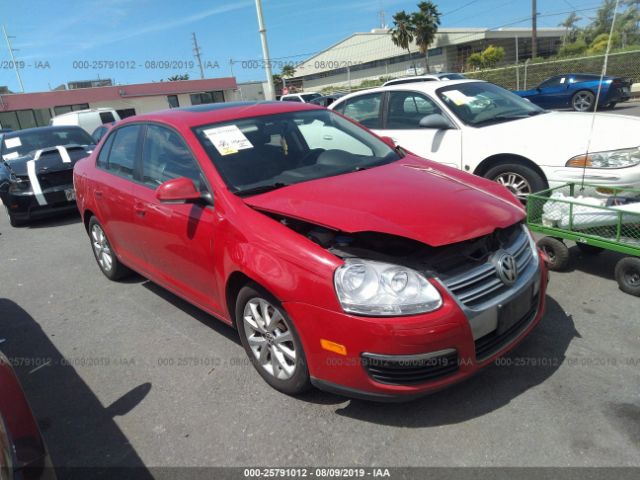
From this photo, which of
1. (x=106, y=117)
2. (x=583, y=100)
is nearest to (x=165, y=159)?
(x=583, y=100)

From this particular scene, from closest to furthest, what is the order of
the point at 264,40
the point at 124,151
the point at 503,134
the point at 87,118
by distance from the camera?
the point at 124,151 < the point at 503,134 < the point at 264,40 < the point at 87,118

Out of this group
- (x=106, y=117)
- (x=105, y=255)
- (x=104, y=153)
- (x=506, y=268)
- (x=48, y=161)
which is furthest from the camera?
(x=106, y=117)

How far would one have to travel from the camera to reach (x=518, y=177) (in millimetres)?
5148

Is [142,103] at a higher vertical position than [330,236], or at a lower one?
higher

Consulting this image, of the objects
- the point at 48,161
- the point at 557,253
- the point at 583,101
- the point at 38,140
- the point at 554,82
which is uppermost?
the point at 38,140

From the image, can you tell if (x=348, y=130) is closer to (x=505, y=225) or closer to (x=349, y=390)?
(x=505, y=225)

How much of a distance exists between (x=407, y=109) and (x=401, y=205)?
3.86 metres

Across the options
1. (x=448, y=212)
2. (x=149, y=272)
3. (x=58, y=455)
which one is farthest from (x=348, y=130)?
(x=58, y=455)

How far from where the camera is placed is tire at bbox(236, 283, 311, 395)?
2699mm

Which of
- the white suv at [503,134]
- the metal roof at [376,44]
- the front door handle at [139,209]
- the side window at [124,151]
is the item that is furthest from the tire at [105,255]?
the metal roof at [376,44]

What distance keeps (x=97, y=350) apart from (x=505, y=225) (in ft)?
10.2

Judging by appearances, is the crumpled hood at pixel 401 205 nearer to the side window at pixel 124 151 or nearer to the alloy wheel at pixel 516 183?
the side window at pixel 124 151

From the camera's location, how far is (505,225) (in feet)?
8.84

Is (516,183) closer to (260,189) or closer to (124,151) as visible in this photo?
(260,189)
